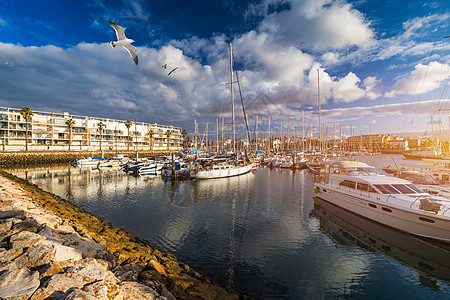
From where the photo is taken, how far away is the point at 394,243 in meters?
12.3

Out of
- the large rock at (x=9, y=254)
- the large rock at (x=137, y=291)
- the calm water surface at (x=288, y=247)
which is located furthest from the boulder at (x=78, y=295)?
the calm water surface at (x=288, y=247)

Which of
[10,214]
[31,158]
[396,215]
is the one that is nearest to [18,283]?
[10,214]

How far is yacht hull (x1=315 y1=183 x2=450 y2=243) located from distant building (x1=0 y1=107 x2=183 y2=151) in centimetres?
6999

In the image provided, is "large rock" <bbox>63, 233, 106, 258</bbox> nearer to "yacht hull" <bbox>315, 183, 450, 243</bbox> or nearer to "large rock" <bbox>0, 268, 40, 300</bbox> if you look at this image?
"large rock" <bbox>0, 268, 40, 300</bbox>

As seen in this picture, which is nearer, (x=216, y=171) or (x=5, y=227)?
(x=5, y=227)

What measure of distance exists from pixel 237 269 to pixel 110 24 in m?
14.7

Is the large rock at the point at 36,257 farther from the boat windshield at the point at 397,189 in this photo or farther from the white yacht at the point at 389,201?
the boat windshield at the point at 397,189

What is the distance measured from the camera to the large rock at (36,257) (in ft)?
15.9

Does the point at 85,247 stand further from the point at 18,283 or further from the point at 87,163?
the point at 87,163

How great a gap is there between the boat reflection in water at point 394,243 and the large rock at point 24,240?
15.0 m

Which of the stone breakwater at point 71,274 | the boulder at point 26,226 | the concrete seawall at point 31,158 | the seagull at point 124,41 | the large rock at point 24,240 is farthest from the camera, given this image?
the concrete seawall at point 31,158

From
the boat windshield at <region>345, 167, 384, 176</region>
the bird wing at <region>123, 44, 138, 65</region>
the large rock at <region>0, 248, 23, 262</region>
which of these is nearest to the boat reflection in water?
the boat windshield at <region>345, 167, 384, 176</region>

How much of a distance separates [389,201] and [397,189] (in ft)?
5.24

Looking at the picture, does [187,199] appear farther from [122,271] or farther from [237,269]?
[122,271]
